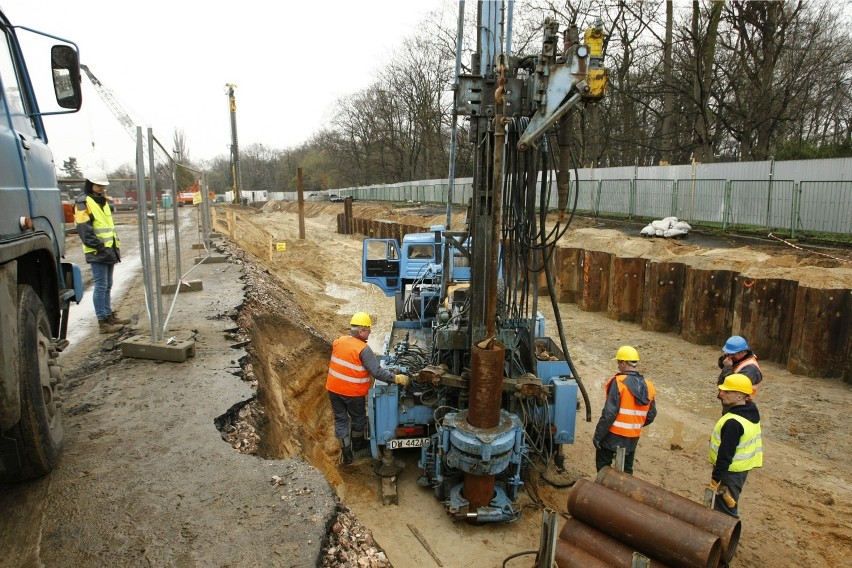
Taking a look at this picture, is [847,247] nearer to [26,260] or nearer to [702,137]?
[702,137]

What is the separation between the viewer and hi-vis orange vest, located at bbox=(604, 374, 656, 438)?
4988mm

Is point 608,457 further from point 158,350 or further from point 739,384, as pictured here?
point 158,350

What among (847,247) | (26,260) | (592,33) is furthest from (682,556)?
(847,247)

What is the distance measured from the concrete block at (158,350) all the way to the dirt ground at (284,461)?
17cm

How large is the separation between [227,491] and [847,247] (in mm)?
13303

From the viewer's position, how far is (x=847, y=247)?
37.6 feet

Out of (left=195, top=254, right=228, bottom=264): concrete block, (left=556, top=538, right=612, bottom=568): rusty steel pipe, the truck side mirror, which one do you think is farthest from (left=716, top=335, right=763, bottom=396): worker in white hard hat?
(left=195, top=254, right=228, bottom=264): concrete block

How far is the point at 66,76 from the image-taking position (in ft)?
13.5

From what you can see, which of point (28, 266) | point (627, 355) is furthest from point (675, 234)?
point (28, 266)

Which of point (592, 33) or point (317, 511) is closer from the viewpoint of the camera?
point (317, 511)

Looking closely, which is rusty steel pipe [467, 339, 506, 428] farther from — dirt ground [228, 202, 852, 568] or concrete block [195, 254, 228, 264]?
concrete block [195, 254, 228, 264]

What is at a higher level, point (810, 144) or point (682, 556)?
point (810, 144)

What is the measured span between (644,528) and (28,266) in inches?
183

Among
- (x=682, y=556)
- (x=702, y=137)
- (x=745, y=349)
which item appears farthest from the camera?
(x=702, y=137)
